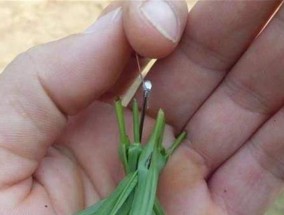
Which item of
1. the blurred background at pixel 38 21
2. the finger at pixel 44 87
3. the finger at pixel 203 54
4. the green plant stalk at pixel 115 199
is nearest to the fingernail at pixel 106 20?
the finger at pixel 44 87

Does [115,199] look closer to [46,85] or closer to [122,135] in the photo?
[122,135]

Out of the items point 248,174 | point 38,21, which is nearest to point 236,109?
point 248,174

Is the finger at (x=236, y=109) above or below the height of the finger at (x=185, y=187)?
above

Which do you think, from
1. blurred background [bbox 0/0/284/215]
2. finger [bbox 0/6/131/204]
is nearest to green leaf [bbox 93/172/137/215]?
finger [bbox 0/6/131/204]

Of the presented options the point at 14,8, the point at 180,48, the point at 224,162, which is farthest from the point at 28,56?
the point at 14,8

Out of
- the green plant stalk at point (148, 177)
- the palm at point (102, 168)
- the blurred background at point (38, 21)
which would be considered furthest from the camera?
the blurred background at point (38, 21)

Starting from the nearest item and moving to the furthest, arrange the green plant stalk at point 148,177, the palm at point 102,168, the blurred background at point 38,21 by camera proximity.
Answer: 1. the green plant stalk at point 148,177
2. the palm at point 102,168
3. the blurred background at point 38,21

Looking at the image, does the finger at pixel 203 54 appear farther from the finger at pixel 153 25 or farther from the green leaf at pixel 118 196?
the green leaf at pixel 118 196
